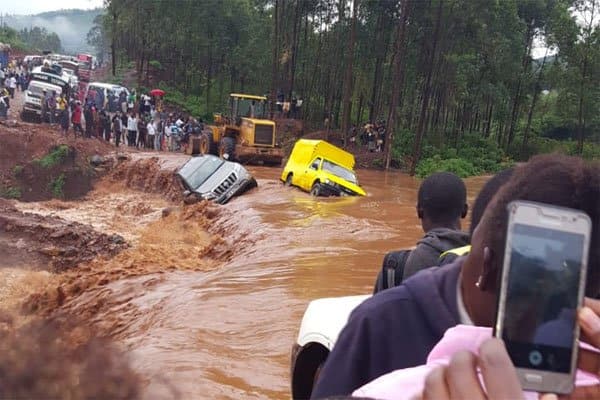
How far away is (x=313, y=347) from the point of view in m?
2.81

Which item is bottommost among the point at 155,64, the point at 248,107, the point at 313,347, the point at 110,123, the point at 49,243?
the point at 49,243

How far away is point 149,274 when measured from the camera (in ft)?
31.8

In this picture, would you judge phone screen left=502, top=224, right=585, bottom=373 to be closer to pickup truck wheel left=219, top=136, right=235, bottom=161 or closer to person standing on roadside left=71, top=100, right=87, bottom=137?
pickup truck wheel left=219, top=136, right=235, bottom=161

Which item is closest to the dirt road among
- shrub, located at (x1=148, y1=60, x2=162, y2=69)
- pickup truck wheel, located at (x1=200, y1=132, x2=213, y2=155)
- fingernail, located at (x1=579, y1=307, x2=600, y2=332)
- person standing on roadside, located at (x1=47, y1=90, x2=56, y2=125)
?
fingernail, located at (x1=579, y1=307, x2=600, y2=332)

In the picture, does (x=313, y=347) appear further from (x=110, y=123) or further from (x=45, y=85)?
(x=45, y=85)

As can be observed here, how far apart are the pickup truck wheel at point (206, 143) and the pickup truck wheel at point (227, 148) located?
1.12 metres

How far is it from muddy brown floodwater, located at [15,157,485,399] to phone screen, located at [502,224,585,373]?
1.71 ft

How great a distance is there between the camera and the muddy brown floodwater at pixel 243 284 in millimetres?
5039

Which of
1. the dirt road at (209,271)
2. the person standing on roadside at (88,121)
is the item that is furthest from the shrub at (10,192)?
the person standing on roadside at (88,121)

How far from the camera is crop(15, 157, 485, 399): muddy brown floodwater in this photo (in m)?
5.04

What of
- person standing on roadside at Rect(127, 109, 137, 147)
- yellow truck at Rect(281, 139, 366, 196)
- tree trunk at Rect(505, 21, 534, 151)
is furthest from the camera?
tree trunk at Rect(505, 21, 534, 151)

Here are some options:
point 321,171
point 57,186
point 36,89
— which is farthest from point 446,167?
point 36,89

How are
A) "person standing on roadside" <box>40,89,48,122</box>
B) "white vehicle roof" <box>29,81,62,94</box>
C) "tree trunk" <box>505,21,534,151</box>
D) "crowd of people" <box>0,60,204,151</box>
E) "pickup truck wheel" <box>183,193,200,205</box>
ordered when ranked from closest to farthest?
"pickup truck wheel" <box>183,193,200,205</box> → "crowd of people" <box>0,60,204,151</box> → "person standing on roadside" <box>40,89,48,122</box> → "white vehicle roof" <box>29,81,62,94</box> → "tree trunk" <box>505,21,534,151</box>

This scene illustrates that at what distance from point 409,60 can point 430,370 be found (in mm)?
35535
